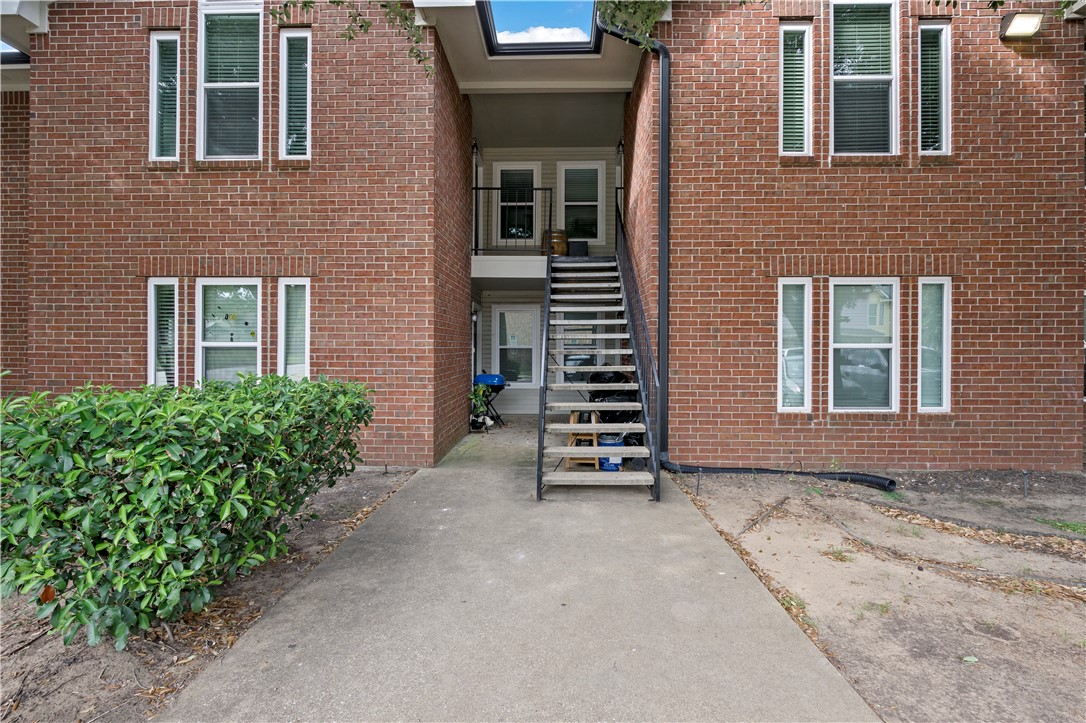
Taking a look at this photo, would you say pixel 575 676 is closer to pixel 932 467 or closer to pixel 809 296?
pixel 809 296

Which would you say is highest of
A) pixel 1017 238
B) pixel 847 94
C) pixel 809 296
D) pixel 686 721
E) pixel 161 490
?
pixel 847 94

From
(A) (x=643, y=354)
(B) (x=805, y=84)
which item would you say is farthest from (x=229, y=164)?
(B) (x=805, y=84)

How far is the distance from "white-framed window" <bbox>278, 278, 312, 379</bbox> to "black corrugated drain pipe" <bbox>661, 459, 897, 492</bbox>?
4.54 meters

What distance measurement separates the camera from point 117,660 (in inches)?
89.5

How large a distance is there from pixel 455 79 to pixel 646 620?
7255 millimetres

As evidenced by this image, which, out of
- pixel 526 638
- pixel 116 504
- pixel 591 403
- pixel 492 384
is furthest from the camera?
pixel 492 384

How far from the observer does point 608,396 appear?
23.2ft

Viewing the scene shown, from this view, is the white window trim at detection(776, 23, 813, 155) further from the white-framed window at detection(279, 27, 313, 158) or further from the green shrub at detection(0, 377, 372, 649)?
the green shrub at detection(0, 377, 372, 649)

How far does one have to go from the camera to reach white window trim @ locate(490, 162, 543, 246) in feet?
35.1

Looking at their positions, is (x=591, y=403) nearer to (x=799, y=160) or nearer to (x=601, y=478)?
(x=601, y=478)

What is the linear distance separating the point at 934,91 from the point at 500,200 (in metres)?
7.40

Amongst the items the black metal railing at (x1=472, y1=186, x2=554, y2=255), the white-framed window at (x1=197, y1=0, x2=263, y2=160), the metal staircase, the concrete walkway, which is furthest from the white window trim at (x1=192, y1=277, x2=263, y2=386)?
the black metal railing at (x1=472, y1=186, x2=554, y2=255)

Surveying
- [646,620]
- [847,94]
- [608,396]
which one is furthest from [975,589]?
[847,94]

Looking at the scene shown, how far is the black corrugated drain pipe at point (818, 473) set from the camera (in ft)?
17.4
